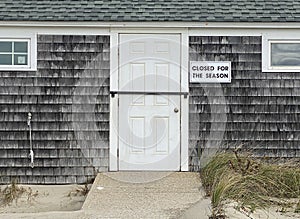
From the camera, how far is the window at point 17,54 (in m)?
9.38

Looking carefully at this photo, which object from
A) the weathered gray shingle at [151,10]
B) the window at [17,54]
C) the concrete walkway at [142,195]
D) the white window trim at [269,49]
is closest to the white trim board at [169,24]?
the weathered gray shingle at [151,10]

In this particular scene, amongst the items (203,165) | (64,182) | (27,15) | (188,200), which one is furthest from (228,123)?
(27,15)

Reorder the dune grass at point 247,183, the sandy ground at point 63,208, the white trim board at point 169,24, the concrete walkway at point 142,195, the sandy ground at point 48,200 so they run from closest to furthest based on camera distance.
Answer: the sandy ground at point 63,208, the dune grass at point 247,183, the concrete walkway at point 142,195, the sandy ground at point 48,200, the white trim board at point 169,24

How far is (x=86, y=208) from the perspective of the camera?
698 centimetres

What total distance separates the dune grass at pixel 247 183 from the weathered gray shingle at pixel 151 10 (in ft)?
8.15

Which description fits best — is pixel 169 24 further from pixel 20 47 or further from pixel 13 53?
pixel 13 53

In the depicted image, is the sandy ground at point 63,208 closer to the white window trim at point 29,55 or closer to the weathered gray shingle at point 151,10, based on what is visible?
the white window trim at point 29,55

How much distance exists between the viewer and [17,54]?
9391 mm

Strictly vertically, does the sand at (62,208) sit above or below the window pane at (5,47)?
below

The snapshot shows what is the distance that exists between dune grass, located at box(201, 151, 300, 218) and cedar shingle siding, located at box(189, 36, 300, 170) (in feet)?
2.09

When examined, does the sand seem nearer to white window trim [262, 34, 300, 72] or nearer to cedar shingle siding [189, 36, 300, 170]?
cedar shingle siding [189, 36, 300, 170]

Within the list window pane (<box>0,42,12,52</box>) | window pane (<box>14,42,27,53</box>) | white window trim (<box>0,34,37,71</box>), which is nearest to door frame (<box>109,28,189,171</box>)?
white window trim (<box>0,34,37,71</box>)

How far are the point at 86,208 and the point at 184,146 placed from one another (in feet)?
9.81

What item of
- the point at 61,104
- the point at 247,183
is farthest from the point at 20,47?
the point at 247,183
